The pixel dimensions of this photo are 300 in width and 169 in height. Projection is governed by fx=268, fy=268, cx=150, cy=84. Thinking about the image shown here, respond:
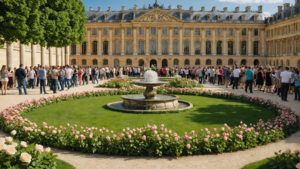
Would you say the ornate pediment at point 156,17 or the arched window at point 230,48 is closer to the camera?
the ornate pediment at point 156,17

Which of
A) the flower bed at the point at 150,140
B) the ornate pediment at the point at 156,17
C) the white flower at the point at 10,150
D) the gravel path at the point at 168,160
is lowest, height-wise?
the gravel path at the point at 168,160

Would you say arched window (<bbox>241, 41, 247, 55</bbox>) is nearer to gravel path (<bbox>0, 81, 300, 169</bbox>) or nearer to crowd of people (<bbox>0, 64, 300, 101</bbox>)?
crowd of people (<bbox>0, 64, 300, 101</bbox>)

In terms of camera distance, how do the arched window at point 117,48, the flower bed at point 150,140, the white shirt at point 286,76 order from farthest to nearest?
the arched window at point 117,48, the white shirt at point 286,76, the flower bed at point 150,140

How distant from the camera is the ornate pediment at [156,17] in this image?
54344mm

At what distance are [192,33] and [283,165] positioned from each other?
52642 mm

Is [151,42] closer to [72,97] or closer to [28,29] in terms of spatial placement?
[28,29]

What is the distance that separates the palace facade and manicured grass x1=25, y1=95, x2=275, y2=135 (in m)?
44.2

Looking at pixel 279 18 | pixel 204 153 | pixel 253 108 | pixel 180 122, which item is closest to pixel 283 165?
pixel 204 153

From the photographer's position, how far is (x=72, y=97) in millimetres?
14117

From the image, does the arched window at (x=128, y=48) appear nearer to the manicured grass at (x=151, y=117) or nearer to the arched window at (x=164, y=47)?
the arched window at (x=164, y=47)

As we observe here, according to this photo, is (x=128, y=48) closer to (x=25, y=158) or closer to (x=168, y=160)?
(x=168, y=160)

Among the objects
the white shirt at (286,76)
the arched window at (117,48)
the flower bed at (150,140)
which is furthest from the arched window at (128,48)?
the flower bed at (150,140)

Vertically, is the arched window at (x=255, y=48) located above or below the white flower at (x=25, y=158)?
above

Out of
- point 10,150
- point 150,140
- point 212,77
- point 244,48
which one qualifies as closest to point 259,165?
point 150,140
